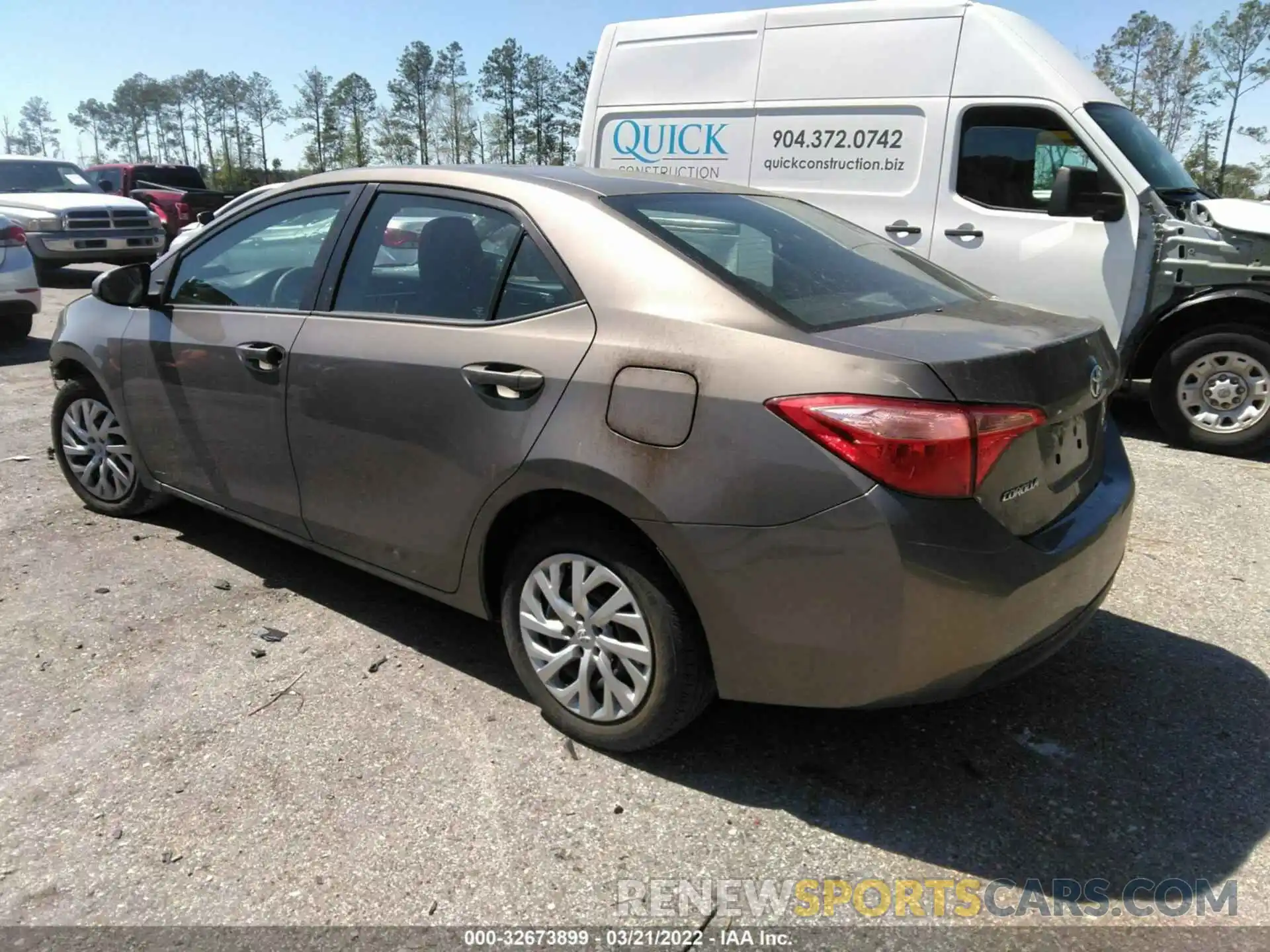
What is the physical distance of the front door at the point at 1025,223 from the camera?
6086mm

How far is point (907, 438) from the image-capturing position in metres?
2.21

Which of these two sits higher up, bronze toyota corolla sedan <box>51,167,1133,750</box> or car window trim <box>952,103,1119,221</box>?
car window trim <box>952,103,1119,221</box>

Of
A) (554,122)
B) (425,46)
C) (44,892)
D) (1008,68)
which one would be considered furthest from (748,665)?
(425,46)

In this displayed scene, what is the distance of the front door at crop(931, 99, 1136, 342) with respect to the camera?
609cm

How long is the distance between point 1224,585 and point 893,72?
404cm

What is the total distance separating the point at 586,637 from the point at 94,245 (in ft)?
46.8

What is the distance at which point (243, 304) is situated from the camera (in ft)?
12.2

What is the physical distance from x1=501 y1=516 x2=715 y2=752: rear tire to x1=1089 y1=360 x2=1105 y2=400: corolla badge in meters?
1.27

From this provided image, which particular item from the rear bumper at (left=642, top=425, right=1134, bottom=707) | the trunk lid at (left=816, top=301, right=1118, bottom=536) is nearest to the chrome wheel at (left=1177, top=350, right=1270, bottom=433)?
the trunk lid at (left=816, top=301, right=1118, bottom=536)

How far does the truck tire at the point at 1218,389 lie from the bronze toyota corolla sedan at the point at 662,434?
11.8 feet

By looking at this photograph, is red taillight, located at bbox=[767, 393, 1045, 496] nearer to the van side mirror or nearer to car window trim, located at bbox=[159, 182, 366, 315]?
car window trim, located at bbox=[159, 182, 366, 315]

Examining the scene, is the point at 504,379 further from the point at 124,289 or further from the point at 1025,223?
the point at 1025,223

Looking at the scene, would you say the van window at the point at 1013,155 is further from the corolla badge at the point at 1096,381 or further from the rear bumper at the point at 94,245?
the rear bumper at the point at 94,245

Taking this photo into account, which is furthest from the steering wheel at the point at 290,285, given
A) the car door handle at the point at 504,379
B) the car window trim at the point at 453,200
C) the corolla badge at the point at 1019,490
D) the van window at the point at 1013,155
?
the van window at the point at 1013,155
